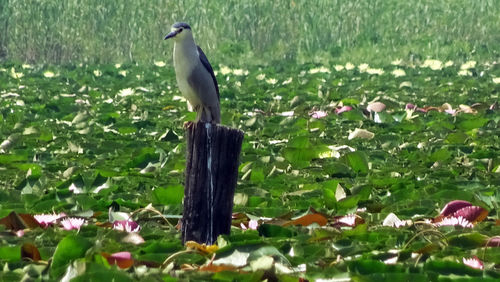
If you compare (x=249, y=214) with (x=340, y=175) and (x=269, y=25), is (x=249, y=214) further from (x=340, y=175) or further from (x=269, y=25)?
(x=269, y=25)

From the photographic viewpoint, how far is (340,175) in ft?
18.6

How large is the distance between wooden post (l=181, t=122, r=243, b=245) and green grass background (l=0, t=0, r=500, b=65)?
14.4 meters

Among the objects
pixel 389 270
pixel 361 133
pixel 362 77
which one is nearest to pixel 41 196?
pixel 389 270

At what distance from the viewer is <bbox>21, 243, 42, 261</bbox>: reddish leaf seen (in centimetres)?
317

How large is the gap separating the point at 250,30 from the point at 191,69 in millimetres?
13611

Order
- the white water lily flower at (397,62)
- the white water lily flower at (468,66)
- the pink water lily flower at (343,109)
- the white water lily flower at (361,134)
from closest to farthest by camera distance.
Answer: the white water lily flower at (361,134) < the pink water lily flower at (343,109) < the white water lily flower at (468,66) < the white water lily flower at (397,62)

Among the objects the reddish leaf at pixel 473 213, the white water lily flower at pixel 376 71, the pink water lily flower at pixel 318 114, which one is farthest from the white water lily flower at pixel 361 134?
the white water lily flower at pixel 376 71

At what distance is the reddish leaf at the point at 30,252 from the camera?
3.17 m

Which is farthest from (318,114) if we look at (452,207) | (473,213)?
(473,213)

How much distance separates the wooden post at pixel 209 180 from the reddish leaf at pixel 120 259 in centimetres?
63

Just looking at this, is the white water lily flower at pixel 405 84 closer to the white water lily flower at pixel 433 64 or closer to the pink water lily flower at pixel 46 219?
the white water lily flower at pixel 433 64

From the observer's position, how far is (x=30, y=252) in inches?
125

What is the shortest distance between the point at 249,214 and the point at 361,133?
3.18m

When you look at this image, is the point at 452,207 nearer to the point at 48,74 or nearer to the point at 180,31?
the point at 180,31
